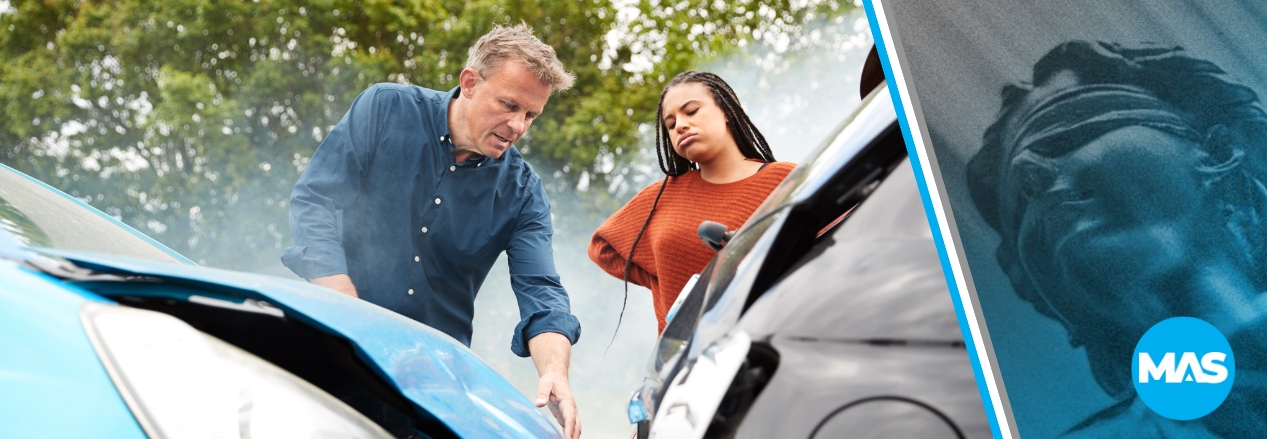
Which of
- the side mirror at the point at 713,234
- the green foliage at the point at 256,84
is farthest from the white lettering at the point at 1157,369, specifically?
the green foliage at the point at 256,84

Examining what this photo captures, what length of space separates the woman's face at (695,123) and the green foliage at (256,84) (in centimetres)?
921

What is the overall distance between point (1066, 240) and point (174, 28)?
46.3 feet

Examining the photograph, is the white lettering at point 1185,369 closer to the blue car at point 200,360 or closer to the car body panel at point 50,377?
the blue car at point 200,360

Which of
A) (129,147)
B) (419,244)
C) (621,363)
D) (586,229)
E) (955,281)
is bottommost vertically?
(621,363)

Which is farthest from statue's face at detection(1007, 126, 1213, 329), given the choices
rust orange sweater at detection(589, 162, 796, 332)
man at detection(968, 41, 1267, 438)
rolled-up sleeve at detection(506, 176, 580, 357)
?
rust orange sweater at detection(589, 162, 796, 332)

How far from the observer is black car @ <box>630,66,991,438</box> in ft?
3.01

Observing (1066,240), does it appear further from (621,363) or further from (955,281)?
(621,363)

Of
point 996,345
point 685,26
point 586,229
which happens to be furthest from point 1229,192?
point 685,26

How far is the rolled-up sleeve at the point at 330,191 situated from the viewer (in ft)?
7.83

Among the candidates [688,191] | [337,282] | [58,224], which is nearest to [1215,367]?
[58,224]

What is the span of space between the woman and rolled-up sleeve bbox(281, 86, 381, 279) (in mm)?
783

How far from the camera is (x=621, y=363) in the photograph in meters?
12.2

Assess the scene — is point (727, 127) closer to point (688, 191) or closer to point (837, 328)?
point (688, 191)

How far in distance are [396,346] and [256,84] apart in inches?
482
